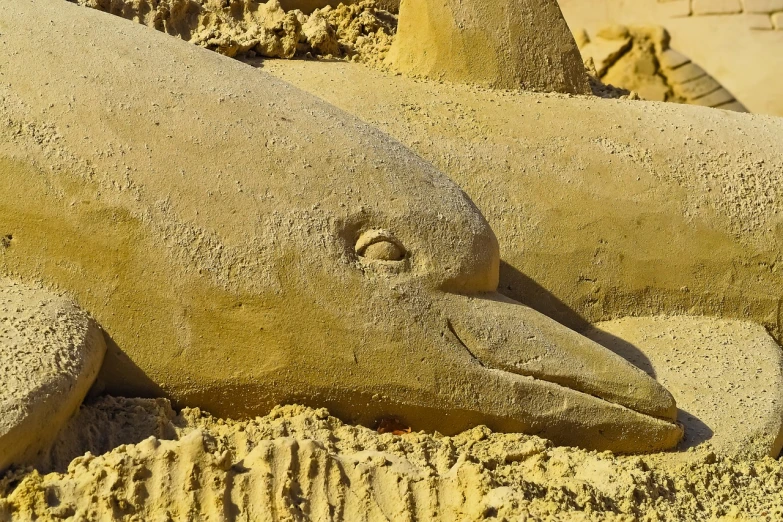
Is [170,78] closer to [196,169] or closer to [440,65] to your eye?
[196,169]

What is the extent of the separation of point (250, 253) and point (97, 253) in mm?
383

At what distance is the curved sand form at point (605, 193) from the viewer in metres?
3.81

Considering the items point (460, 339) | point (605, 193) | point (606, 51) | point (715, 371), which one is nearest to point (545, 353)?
point (460, 339)

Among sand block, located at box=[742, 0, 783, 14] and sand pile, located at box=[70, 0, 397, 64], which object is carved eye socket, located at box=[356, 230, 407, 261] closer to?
sand pile, located at box=[70, 0, 397, 64]

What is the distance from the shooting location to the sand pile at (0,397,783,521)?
2355 mm

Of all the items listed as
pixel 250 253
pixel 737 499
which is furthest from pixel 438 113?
pixel 737 499

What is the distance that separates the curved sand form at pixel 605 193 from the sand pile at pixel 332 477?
0.89m

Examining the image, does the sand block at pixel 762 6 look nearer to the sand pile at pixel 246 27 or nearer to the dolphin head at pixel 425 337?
the sand pile at pixel 246 27

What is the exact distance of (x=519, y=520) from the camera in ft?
7.95

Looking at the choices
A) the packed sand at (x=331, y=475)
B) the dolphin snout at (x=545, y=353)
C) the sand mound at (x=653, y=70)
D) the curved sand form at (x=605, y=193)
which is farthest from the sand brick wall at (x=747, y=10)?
the dolphin snout at (x=545, y=353)

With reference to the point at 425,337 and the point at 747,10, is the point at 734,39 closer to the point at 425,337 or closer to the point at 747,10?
the point at 747,10

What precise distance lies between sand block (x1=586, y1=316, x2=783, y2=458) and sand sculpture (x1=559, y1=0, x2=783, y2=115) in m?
4.88

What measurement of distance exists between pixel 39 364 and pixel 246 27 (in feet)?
7.91

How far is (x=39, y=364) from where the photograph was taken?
102 inches
